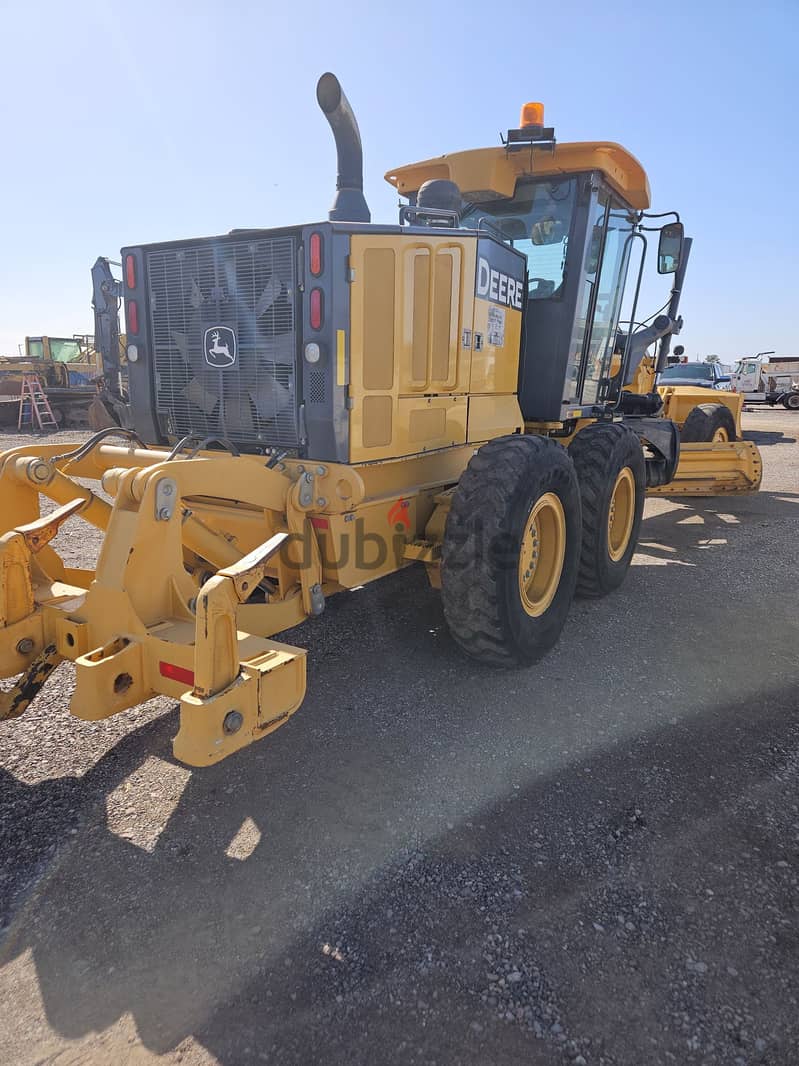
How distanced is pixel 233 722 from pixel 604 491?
138 inches

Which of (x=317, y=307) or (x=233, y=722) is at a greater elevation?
(x=317, y=307)

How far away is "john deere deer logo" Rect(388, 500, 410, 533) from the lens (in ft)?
12.3

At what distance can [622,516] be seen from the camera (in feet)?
19.1

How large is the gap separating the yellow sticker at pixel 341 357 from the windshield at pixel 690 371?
60.6 feet

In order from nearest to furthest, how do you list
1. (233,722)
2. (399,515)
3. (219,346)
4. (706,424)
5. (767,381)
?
(233,722) < (219,346) < (399,515) < (706,424) < (767,381)

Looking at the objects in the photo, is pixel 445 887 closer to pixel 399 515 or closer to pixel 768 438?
pixel 399 515

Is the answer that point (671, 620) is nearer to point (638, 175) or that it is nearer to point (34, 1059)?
point (638, 175)

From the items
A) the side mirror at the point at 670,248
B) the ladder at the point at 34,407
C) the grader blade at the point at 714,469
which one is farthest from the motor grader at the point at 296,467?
the ladder at the point at 34,407

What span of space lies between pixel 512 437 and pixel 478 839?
2.16 m

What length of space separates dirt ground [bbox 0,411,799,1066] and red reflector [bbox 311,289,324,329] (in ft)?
6.51

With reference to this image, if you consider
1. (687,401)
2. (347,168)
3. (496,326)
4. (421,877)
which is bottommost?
(421,877)

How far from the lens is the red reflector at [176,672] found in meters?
2.47

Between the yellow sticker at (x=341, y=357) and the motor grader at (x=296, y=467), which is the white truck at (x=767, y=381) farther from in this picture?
the yellow sticker at (x=341, y=357)
